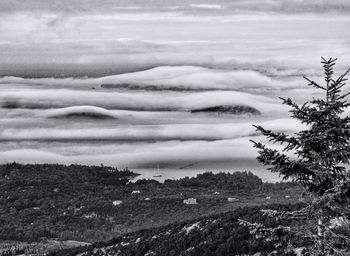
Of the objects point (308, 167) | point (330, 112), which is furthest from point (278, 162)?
point (330, 112)

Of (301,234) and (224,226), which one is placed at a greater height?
(301,234)

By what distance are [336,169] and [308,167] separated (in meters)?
0.93

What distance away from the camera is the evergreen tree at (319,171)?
74.1 ft

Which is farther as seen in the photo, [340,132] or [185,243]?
[185,243]

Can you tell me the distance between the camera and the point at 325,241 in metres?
22.5

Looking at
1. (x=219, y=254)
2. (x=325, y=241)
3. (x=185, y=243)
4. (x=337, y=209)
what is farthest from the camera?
(x=185, y=243)

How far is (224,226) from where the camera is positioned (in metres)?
187

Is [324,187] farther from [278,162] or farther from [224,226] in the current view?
[224,226]

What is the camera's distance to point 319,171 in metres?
22.7

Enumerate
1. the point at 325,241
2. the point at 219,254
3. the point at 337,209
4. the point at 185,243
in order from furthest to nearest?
the point at 185,243 → the point at 219,254 → the point at 337,209 → the point at 325,241

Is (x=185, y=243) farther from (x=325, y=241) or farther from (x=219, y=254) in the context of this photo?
(x=325, y=241)

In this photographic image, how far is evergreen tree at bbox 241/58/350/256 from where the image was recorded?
22.6 m

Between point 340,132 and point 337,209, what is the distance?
2840mm

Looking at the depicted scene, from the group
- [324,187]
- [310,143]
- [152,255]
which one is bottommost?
[152,255]
